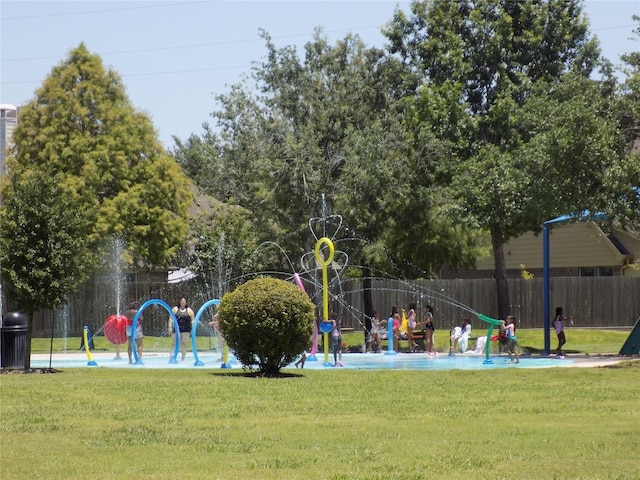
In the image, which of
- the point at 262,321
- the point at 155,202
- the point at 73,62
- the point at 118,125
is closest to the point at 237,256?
the point at 155,202

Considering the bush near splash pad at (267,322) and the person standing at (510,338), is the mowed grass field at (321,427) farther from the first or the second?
the person standing at (510,338)

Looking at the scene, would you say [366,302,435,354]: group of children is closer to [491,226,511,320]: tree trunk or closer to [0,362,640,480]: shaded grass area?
[491,226,511,320]: tree trunk

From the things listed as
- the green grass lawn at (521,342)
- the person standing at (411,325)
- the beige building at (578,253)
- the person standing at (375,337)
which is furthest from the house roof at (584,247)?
the person standing at (375,337)

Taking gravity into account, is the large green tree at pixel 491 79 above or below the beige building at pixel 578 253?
above

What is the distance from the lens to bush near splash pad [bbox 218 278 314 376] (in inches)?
816

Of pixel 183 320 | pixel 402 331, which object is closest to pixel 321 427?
pixel 183 320

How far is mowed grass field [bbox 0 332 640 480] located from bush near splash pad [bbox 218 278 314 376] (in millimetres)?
676

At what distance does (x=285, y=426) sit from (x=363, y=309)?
89.9 feet

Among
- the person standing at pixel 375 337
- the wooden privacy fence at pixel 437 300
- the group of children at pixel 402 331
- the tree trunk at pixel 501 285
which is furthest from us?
the wooden privacy fence at pixel 437 300

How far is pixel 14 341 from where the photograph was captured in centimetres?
2316

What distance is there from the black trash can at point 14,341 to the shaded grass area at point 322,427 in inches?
100

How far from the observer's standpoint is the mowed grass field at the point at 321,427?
10.4 metres

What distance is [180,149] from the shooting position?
9012 cm

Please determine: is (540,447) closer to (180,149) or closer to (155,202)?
(155,202)
